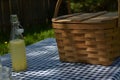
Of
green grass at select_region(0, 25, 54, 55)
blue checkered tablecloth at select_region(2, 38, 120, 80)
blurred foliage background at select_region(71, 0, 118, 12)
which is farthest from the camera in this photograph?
blurred foliage background at select_region(71, 0, 118, 12)

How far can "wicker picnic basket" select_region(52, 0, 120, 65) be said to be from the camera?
1.07m

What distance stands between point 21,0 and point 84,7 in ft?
3.39

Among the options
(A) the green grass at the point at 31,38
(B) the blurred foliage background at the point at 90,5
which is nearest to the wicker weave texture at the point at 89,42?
(A) the green grass at the point at 31,38

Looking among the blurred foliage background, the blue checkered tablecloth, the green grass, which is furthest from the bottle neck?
the blurred foliage background

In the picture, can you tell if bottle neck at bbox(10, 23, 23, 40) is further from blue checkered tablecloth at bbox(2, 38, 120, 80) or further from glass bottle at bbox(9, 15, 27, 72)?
blue checkered tablecloth at bbox(2, 38, 120, 80)

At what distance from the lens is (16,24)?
106 cm

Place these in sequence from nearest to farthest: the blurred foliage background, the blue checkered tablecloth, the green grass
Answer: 1. the blue checkered tablecloth
2. the green grass
3. the blurred foliage background

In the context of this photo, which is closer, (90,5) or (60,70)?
(60,70)

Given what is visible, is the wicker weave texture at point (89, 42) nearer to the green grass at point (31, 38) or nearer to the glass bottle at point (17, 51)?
the glass bottle at point (17, 51)

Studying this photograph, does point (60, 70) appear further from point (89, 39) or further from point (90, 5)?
point (90, 5)

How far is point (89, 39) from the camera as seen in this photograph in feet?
3.58

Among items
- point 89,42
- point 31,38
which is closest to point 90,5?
point 31,38

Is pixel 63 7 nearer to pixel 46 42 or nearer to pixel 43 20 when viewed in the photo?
pixel 43 20

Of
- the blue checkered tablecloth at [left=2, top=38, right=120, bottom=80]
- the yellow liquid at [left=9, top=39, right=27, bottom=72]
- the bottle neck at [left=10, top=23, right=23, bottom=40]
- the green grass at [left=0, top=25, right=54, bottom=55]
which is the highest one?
the bottle neck at [left=10, top=23, right=23, bottom=40]
